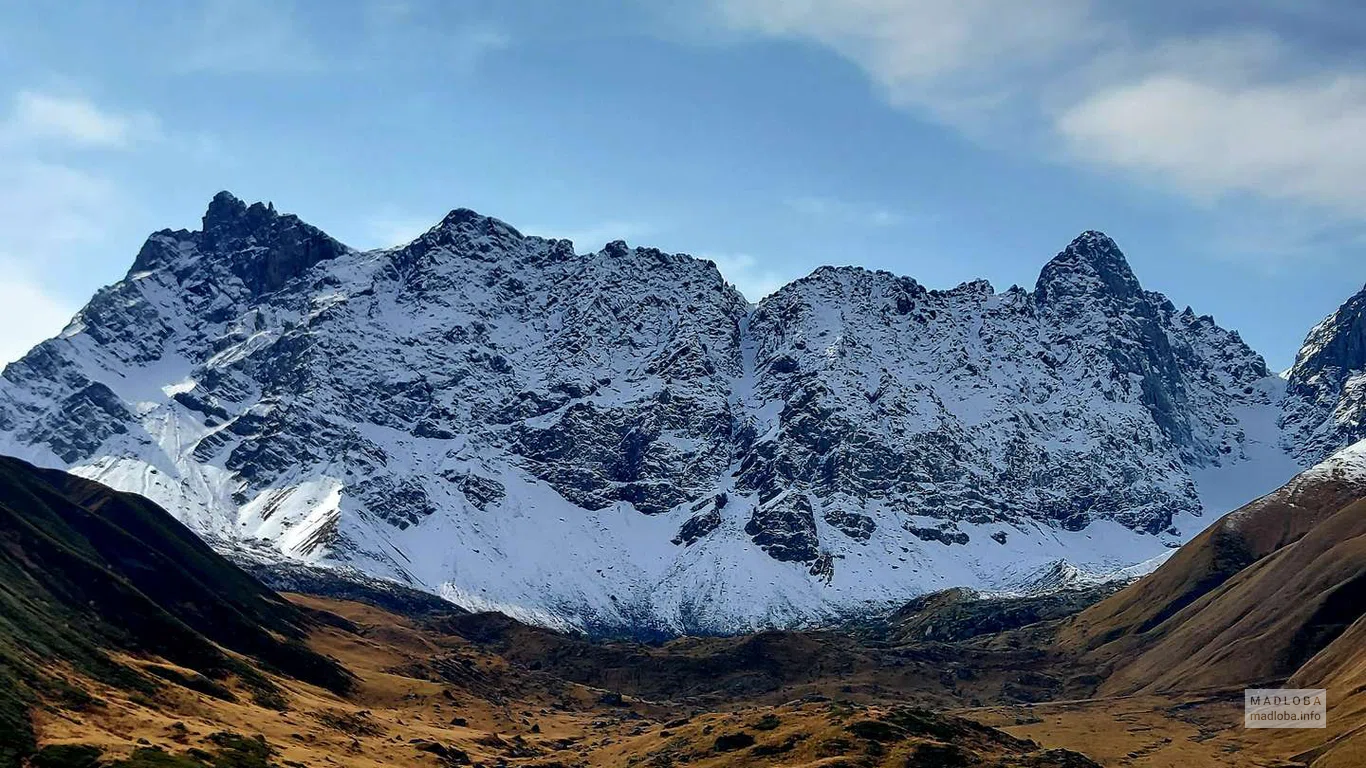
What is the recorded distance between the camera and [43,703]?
19988cm

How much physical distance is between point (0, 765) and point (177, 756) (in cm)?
2643

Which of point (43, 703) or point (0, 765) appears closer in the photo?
point (0, 765)

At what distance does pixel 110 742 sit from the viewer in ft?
640

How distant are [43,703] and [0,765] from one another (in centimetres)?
2501

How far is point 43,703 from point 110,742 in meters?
13.2

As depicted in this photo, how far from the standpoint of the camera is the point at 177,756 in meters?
197

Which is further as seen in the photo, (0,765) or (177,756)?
(177,756)

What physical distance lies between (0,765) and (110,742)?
20.5 metres

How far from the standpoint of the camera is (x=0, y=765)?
576ft

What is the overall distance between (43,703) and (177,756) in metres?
21.5

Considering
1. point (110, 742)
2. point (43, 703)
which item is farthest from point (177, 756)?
point (43, 703)

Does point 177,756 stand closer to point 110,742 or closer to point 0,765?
point 110,742
